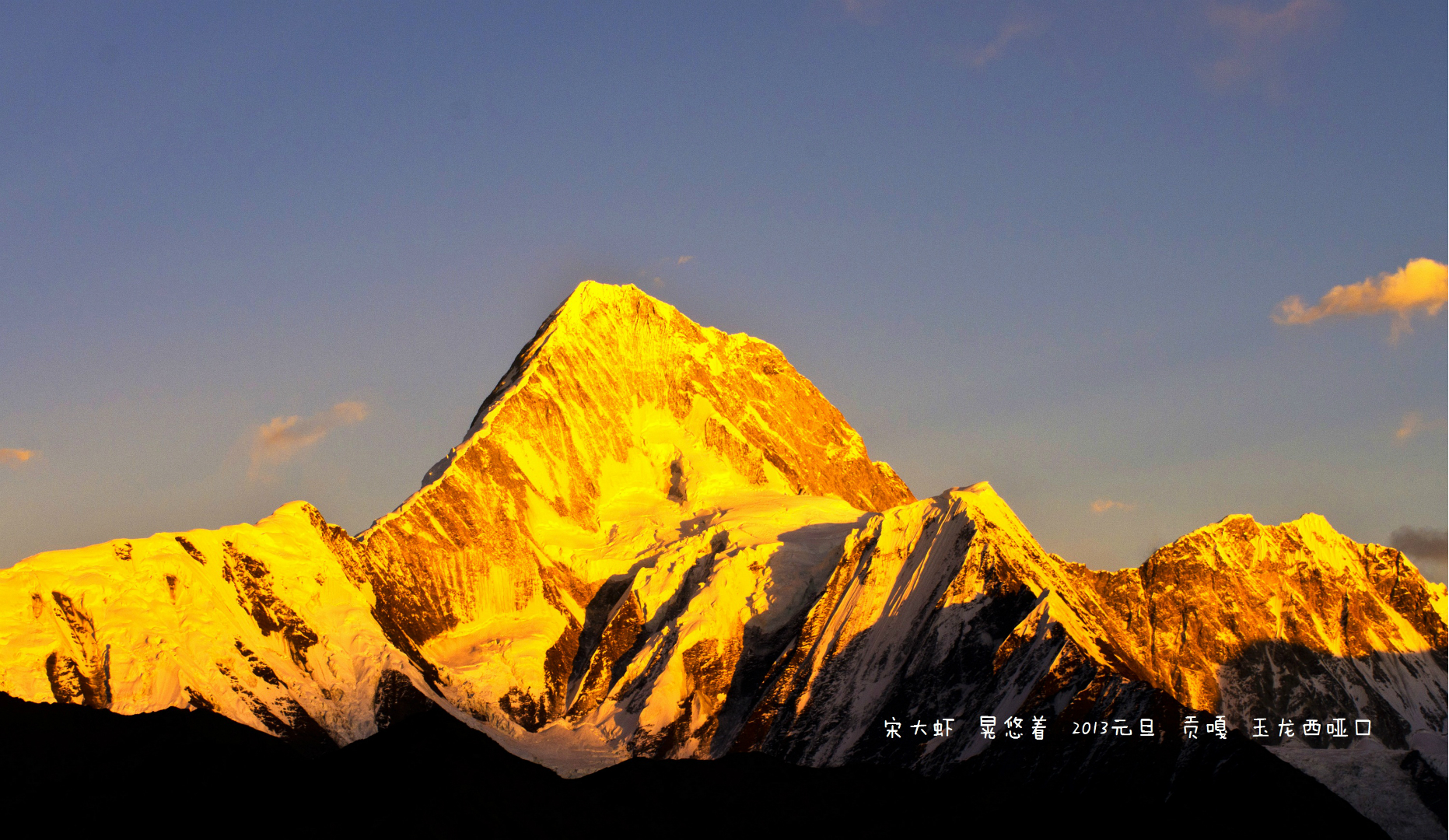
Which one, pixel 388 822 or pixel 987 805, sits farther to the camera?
pixel 987 805

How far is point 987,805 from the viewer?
652 feet

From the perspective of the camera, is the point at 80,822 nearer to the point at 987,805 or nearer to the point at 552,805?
the point at 552,805

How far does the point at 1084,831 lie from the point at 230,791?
2959 inches

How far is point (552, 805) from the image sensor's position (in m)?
200

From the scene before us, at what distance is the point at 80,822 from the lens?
187 metres

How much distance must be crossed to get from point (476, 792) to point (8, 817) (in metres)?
39.2

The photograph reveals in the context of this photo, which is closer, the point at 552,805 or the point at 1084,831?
the point at 1084,831

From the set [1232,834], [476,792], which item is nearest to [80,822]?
[476,792]

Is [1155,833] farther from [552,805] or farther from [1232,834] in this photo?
[552,805]

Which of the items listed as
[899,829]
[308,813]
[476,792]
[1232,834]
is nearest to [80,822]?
[308,813]

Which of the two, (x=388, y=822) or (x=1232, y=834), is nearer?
(x=388, y=822)

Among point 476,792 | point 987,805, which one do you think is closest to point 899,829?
point 987,805

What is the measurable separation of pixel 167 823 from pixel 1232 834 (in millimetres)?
93212

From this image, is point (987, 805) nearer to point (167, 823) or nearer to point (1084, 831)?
point (1084, 831)
